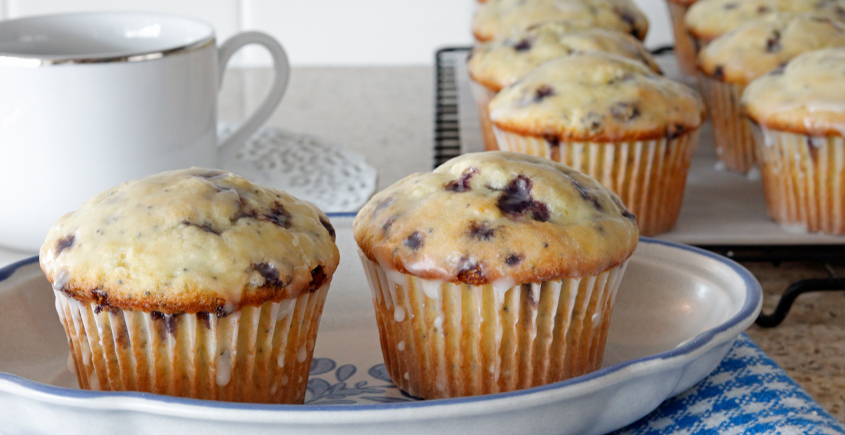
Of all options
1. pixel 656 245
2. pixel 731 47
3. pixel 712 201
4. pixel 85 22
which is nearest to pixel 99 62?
pixel 85 22

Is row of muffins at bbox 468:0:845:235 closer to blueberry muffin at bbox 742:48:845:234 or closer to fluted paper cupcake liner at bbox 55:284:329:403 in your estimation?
blueberry muffin at bbox 742:48:845:234

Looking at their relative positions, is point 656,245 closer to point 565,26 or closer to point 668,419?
point 668,419

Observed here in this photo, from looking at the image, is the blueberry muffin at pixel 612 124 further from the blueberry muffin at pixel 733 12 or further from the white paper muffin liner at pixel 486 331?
the blueberry muffin at pixel 733 12

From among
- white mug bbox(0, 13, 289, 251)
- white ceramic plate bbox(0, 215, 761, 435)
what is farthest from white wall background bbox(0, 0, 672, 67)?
Answer: white ceramic plate bbox(0, 215, 761, 435)

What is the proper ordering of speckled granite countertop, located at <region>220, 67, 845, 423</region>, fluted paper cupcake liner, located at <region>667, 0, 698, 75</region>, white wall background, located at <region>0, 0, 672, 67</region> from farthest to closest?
white wall background, located at <region>0, 0, 672, 67</region>, fluted paper cupcake liner, located at <region>667, 0, 698, 75</region>, speckled granite countertop, located at <region>220, 67, 845, 423</region>

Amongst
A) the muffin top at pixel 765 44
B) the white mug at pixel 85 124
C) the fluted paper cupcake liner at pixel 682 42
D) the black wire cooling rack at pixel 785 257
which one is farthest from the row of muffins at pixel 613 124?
the fluted paper cupcake liner at pixel 682 42

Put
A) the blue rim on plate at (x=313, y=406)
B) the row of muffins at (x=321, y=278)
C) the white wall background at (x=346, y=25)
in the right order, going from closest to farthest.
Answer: the blue rim on plate at (x=313, y=406), the row of muffins at (x=321, y=278), the white wall background at (x=346, y=25)
